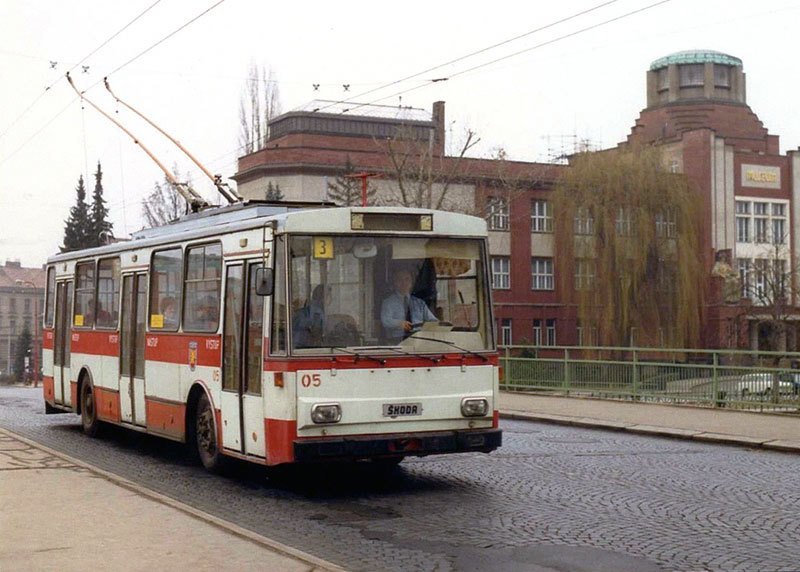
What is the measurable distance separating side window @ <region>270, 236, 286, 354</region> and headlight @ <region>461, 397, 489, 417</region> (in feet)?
6.51

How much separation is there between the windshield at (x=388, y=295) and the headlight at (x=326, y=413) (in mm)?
540

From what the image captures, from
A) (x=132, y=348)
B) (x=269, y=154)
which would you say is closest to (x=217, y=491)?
(x=132, y=348)

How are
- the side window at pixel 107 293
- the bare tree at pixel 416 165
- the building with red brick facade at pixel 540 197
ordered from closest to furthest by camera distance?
the side window at pixel 107 293 < the bare tree at pixel 416 165 < the building with red brick facade at pixel 540 197

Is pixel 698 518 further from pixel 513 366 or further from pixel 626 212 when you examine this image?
pixel 626 212

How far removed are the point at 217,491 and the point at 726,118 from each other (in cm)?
8266

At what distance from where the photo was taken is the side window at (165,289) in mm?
14695

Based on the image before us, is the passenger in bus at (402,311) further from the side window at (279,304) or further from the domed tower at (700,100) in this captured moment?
the domed tower at (700,100)

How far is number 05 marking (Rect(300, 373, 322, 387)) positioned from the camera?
11.5 meters

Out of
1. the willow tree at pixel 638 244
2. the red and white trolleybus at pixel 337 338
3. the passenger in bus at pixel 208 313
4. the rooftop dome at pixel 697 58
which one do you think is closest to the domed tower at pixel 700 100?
the rooftop dome at pixel 697 58

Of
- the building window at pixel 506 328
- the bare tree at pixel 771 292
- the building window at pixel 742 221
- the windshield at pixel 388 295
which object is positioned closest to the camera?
the windshield at pixel 388 295

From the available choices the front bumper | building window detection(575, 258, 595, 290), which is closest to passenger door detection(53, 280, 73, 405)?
the front bumper

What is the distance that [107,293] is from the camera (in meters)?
17.6

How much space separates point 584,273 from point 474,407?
45174 millimetres

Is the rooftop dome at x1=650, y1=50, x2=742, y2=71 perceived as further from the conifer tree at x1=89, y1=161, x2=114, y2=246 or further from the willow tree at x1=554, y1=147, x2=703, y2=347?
the conifer tree at x1=89, y1=161, x2=114, y2=246
